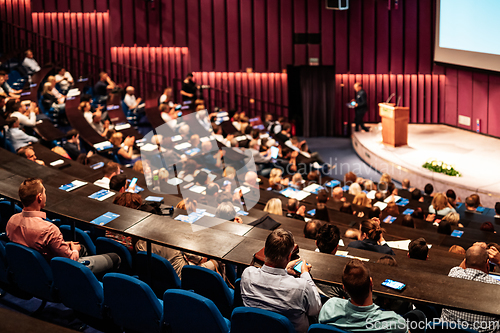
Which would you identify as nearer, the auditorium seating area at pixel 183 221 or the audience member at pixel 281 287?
the audience member at pixel 281 287

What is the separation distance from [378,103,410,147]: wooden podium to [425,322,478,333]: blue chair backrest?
28.3ft

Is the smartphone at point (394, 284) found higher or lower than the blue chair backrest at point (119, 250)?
higher

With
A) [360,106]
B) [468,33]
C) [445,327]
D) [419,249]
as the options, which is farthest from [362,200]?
[360,106]

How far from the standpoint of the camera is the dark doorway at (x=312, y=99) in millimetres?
13992

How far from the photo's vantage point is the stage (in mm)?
8984

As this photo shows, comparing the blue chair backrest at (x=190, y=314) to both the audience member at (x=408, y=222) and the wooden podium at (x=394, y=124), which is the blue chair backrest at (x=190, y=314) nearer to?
the audience member at (x=408, y=222)

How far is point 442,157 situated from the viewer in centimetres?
1045

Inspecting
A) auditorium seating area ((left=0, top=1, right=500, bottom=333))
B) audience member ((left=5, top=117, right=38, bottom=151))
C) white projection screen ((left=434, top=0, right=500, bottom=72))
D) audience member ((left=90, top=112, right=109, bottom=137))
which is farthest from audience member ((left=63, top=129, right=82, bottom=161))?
white projection screen ((left=434, top=0, right=500, bottom=72))

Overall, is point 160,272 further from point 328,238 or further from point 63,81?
point 63,81

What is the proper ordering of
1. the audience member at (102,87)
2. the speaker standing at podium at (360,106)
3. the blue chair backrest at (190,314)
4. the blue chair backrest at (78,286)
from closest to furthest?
the blue chair backrest at (190,314) → the blue chair backrest at (78,286) → the audience member at (102,87) → the speaker standing at podium at (360,106)

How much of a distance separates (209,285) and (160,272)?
0.44m

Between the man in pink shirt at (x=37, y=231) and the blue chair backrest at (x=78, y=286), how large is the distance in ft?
0.61

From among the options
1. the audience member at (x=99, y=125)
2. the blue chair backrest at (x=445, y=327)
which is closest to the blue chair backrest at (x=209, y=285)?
the blue chair backrest at (x=445, y=327)

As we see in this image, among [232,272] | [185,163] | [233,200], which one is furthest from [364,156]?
[232,272]
